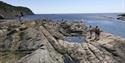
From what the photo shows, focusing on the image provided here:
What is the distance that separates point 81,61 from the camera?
26625mm

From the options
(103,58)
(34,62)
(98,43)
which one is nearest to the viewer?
(34,62)

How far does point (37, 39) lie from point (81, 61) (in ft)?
21.2

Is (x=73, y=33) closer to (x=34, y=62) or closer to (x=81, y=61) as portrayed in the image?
(x=81, y=61)

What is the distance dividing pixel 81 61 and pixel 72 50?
95.1 inches

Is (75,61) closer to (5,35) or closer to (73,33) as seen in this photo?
(5,35)

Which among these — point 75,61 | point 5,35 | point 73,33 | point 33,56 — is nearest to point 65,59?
point 75,61

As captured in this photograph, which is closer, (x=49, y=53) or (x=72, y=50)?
(x=49, y=53)

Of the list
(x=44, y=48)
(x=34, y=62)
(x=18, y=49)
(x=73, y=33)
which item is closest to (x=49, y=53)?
(x=44, y=48)

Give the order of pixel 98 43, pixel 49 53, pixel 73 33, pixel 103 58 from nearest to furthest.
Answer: pixel 49 53
pixel 103 58
pixel 98 43
pixel 73 33

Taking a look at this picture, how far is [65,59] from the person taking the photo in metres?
26.1

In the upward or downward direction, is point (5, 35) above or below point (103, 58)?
above

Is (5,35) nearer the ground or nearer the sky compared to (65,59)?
Result: nearer the sky

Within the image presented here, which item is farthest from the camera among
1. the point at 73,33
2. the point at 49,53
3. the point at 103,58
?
the point at 73,33

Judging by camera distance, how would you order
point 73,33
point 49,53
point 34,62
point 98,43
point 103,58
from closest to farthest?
point 34,62 < point 49,53 < point 103,58 < point 98,43 < point 73,33
